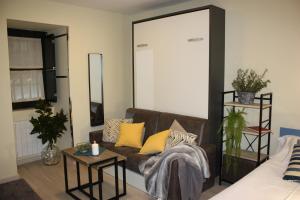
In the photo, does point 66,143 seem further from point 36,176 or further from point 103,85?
point 103,85

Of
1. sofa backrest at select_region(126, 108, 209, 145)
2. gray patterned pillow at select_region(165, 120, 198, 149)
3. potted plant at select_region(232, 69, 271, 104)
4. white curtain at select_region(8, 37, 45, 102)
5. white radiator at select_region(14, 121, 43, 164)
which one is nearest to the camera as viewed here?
potted plant at select_region(232, 69, 271, 104)

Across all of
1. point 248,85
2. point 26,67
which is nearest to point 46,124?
point 26,67

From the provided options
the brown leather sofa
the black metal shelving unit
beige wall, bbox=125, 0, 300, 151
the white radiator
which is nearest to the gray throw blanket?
the brown leather sofa

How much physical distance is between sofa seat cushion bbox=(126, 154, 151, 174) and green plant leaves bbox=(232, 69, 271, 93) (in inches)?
57.6

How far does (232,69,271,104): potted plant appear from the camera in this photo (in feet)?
9.78

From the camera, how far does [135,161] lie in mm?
3148

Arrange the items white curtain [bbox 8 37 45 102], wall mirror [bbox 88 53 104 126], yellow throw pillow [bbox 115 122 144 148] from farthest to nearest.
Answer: wall mirror [bbox 88 53 104 126]
white curtain [bbox 8 37 45 102]
yellow throw pillow [bbox 115 122 144 148]

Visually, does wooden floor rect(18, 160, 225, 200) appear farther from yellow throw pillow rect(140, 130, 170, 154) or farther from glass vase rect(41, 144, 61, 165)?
yellow throw pillow rect(140, 130, 170, 154)

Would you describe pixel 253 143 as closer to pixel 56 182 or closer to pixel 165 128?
pixel 165 128

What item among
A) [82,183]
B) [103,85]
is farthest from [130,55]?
[82,183]

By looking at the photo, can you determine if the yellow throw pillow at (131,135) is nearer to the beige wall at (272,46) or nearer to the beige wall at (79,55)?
the beige wall at (79,55)

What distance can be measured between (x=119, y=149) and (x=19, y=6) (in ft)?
8.17

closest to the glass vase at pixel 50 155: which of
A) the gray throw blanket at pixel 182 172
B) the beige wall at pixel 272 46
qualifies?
the gray throw blanket at pixel 182 172

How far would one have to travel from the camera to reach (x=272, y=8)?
298 cm
